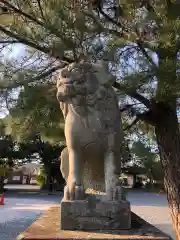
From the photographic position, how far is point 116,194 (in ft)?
6.98

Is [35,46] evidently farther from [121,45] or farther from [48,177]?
[48,177]

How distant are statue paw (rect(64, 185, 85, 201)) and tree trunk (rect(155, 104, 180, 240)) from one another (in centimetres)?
186

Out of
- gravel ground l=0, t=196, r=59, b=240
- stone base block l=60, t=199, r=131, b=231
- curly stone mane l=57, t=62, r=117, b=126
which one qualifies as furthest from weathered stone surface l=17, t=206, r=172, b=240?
gravel ground l=0, t=196, r=59, b=240

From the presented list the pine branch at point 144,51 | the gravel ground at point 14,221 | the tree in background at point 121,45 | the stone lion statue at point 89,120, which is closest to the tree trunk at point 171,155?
the tree in background at point 121,45

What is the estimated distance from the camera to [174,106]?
12.3 ft

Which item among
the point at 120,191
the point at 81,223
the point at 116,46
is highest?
the point at 116,46

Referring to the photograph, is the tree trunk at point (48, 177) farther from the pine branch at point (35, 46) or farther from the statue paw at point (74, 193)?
the statue paw at point (74, 193)

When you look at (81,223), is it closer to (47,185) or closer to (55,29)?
(55,29)

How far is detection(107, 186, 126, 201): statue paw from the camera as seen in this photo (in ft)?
6.95

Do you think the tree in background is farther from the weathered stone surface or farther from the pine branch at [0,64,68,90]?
the weathered stone surface

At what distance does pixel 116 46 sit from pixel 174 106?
0.91 metres

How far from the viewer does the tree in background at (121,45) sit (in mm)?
3283

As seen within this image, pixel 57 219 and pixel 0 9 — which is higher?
pixel 0 9

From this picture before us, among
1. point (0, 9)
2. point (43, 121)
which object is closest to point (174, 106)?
point (43, 121)
